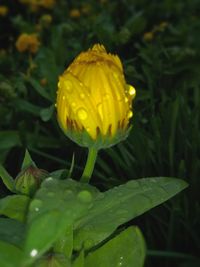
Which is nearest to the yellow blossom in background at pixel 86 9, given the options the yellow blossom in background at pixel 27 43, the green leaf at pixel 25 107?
the yellow blossom in background at pixel 27 43

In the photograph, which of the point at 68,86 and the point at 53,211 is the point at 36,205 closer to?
the point at 53,211

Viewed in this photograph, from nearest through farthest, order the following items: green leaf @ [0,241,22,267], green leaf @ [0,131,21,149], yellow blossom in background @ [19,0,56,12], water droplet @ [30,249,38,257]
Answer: water droplet @ [30,249,38,257] < green leaf @ [0,241,22,267] < green leaf @ [0,131,21,149] < yellow blossom in background @ [19,0,56,12]

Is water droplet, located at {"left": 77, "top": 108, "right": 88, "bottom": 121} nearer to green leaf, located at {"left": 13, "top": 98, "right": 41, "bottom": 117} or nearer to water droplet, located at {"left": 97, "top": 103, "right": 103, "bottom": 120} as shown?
water droplet, located at {"left": 97, "top": 103, "right": 103, "bottom": 120}

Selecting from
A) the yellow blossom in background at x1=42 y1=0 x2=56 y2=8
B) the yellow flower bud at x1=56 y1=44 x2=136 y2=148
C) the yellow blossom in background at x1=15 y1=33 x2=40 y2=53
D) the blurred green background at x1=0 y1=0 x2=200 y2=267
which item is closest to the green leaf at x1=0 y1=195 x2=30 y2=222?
the yellow flower bud at x1=56 y1=44 x2=136 y2=148

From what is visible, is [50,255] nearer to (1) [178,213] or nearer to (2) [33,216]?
(2) [33,216]

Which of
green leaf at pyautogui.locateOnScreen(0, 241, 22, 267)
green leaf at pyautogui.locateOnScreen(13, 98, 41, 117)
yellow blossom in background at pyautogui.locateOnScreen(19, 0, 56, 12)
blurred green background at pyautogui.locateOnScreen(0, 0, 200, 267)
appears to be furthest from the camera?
yellow blossom in background at pyautogui.locateOnScreen(19, 0, 56, 12)

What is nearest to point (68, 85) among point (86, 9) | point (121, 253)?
point (121, 253)
